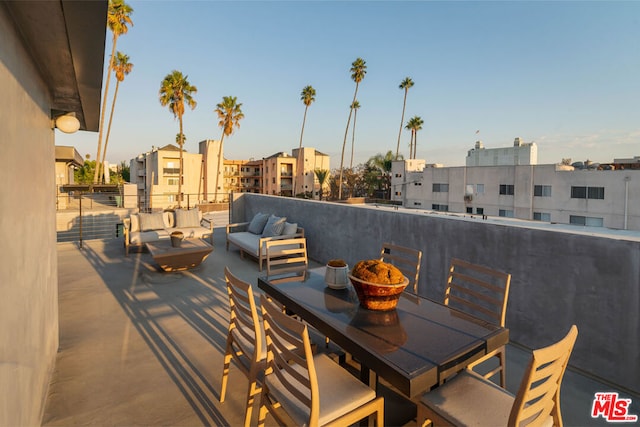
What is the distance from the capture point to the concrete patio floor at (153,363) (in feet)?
7.63

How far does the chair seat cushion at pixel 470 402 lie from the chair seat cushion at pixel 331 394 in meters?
0.35

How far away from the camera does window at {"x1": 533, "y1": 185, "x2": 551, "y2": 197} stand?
73.3 ft

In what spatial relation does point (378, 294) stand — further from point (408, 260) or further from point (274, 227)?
point (274, 227)

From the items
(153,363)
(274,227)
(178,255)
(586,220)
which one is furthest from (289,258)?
(586,220)

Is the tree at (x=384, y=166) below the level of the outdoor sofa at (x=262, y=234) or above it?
above

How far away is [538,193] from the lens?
22781 millimetres

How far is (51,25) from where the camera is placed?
5.90 feet

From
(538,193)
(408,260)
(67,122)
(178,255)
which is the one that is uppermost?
(67,122)

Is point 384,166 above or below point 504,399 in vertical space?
above

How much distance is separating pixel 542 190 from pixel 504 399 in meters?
25.7

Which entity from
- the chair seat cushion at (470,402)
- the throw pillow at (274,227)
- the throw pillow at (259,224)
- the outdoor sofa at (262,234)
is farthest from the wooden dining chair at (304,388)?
the throw pillow at (259,224)

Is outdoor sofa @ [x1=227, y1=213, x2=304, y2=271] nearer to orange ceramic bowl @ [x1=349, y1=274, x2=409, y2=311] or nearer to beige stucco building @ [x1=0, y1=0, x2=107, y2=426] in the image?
beige stucco building @ [x1=0, y1=0, x2=107, y2=426]

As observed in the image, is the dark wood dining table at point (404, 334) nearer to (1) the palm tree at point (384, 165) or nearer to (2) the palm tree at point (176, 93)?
(2) the palm tree at point (176, 93)

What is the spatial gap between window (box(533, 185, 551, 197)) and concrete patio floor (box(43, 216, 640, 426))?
23.9 meters
